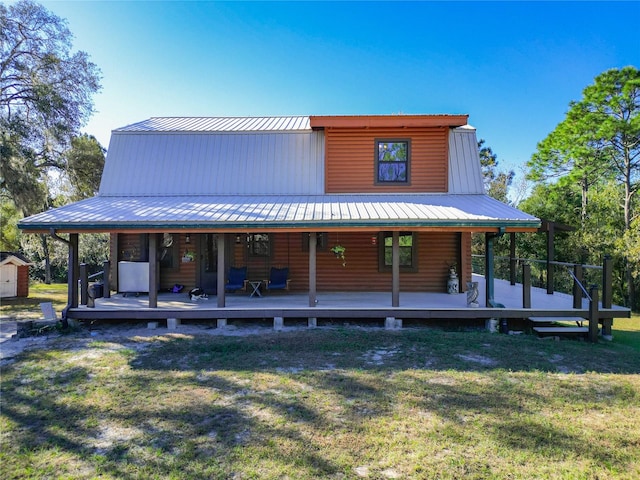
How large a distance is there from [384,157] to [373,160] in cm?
36

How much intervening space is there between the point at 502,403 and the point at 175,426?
3.84 meters

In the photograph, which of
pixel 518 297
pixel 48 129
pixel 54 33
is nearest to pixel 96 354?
pixel 518 297

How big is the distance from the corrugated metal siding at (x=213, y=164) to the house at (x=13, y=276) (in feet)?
20.1

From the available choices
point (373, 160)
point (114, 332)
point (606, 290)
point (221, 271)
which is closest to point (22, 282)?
point (114, 332)

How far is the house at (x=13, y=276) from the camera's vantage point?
43.8 feet

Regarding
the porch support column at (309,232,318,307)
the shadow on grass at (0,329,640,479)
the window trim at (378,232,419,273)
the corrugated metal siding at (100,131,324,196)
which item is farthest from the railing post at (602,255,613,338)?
the corrugated metal siding at (100,131,324,196)

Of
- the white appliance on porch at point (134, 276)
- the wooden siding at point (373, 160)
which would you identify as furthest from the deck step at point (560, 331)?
the white appliance on porch at point (134, 276)

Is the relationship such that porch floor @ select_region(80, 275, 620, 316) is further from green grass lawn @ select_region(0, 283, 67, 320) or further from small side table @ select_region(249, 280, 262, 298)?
green grass lawn @ select_region(0, 283, 67, 320)

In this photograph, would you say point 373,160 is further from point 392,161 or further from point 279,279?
point 279,279

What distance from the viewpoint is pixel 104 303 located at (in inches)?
362

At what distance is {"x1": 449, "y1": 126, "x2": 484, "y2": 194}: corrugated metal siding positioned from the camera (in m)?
10.7

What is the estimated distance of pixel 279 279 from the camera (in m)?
10.2

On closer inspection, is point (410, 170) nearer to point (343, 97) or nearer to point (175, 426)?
point (175, 426)

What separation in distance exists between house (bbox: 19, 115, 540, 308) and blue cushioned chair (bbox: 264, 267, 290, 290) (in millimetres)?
454
